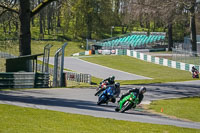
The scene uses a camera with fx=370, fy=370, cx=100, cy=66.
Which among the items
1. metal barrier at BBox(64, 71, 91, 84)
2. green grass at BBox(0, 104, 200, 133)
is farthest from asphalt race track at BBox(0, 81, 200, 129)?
metal barrier at BBox(64, 71, 91, 84)

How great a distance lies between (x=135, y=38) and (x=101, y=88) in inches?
2177

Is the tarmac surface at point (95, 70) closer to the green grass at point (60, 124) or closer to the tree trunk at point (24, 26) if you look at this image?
the tree trunk at point (24, 26)

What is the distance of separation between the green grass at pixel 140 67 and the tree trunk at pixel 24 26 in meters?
15.5

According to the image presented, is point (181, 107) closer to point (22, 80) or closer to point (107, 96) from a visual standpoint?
point (107, 96)

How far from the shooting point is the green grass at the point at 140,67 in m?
37.9

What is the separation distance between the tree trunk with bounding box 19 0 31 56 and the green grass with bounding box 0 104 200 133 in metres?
11.9

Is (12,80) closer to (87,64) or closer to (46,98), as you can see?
(46,98)

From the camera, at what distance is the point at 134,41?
2692 inches

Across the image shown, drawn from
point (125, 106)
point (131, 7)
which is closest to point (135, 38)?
point (131, 7)

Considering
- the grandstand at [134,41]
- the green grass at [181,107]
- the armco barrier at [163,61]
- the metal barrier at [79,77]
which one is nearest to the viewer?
the green grass at [181,107]

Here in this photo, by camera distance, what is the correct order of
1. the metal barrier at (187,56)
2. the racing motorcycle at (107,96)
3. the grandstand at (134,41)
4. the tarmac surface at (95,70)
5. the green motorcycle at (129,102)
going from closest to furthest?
the green motorcycle at (129,102), the racing motorcycle at (107,96), the tarmac surface at (95,70), the metal barrier at (187,56), the grandstand at (134,41)

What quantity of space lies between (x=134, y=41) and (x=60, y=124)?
193 feet

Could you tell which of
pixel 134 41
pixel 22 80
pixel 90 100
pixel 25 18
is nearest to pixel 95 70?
pixel 25 18

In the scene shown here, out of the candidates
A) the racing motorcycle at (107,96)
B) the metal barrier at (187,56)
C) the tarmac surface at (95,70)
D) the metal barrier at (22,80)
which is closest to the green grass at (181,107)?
the racing motorcycle at (107,96)
